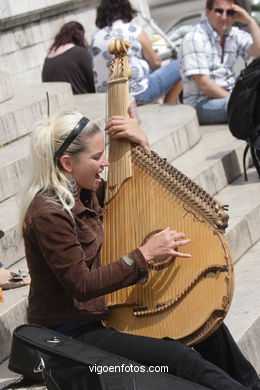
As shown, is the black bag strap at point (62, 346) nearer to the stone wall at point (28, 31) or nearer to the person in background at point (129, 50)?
the person in background at point (129, 50)

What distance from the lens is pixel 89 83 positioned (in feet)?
29.6

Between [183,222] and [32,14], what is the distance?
7010 mm

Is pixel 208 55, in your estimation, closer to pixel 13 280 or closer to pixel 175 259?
pixel 13 280

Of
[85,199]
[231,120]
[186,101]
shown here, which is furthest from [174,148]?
[85,199]

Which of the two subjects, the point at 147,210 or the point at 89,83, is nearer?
the point at 147,210

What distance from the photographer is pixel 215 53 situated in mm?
7891

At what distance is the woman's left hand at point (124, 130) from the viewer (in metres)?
3.94

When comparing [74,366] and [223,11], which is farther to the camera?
[223,11]

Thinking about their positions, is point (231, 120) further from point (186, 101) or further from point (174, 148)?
point (186, 101)

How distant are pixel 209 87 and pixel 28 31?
3.37m

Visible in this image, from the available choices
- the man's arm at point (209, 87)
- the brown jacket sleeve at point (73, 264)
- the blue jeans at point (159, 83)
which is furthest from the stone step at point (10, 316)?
the blue jeans at point (159, 83)

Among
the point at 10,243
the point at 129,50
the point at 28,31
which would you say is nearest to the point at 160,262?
the point at 10,243

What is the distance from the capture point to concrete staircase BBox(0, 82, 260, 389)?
188 inches

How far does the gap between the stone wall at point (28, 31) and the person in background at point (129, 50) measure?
1542 mm
